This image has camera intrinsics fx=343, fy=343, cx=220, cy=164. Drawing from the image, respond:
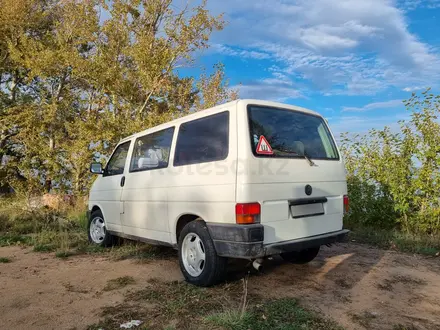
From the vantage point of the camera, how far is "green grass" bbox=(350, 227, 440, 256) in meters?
5.66

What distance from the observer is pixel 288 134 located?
385cm

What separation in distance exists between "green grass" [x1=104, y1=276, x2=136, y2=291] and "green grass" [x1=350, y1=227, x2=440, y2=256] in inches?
170

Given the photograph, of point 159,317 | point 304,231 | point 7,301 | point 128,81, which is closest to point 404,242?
point 304,231

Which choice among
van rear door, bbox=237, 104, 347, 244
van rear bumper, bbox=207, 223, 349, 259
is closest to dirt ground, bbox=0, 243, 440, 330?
van rear bumper, bbox=207, 223, 349, 259

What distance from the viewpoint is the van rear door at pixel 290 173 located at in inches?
133

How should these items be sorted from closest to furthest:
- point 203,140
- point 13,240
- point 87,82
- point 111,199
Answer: point 203,140 → point 111,199 → point 13,240 → point 87,82

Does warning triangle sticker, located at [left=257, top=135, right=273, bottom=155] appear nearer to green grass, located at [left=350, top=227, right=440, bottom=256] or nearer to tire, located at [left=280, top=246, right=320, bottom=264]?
tire, located at [left=280, top=246, right=320, bottom=264]

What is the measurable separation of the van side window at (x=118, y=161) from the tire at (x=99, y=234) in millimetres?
832

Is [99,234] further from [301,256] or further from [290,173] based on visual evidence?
[290,173]

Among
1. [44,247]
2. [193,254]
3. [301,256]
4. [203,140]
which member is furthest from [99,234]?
[301,256]

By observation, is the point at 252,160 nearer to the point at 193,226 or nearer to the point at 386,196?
the point at 193,226

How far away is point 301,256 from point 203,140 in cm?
218

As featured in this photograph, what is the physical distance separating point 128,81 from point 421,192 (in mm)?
8990

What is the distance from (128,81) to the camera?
11312mm
